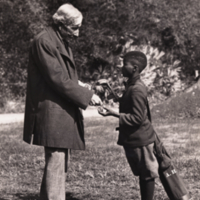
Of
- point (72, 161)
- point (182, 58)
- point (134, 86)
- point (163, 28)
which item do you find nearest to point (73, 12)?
point (134, 86)

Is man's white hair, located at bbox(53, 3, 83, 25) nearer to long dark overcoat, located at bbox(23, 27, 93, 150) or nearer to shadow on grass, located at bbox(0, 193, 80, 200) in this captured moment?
long dark overcoat, located at bbox(23, 27, 93, 150)

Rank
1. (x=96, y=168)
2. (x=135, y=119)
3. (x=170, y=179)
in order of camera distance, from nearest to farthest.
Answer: (x=135, y=119)
(x=170, y=179)
(x=96, y=168)

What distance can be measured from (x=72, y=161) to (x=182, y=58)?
38.1 ft

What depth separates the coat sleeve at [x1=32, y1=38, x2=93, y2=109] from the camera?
3512 mm

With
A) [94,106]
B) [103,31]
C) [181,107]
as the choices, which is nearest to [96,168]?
[94,106]

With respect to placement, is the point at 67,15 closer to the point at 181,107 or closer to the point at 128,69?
the point at 128,69

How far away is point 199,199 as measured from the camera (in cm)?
441

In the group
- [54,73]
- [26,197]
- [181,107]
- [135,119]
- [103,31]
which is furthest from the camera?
[103,31]

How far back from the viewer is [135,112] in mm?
3734

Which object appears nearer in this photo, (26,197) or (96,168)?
(26,197)

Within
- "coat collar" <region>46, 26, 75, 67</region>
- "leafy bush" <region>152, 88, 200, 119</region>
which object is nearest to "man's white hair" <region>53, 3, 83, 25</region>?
"coat collar" <region>46, 26, 75, 67</region>

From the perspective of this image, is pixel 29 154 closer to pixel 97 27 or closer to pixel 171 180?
pixel 171 180

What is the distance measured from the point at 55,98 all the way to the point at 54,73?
0.23 m

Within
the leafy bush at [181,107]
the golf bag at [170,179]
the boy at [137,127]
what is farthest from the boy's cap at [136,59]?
the leafy bush at [181,107]
